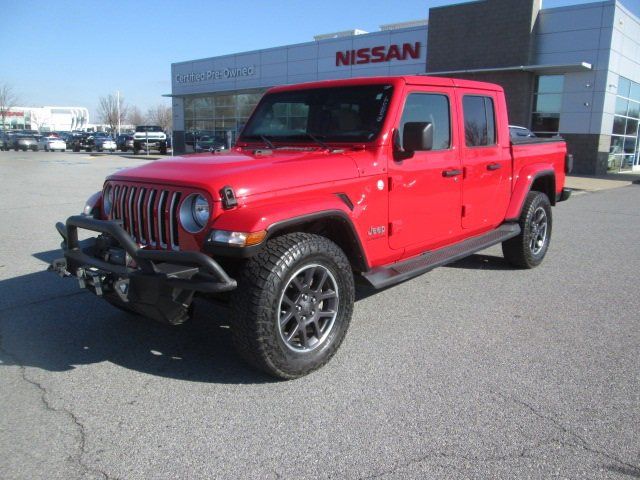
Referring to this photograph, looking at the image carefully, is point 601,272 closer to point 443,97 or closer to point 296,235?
point 443,97

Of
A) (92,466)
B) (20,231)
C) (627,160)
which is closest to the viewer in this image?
(92,466)

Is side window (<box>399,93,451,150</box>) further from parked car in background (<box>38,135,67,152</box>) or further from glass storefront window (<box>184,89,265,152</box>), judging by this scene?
parked car in background (<box>38,135,67,152</box>)

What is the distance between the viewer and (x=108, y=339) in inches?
158

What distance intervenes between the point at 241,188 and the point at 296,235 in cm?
47

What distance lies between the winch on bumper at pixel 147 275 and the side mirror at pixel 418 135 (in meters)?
1.75

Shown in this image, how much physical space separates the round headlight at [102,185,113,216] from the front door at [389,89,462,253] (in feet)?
6.88

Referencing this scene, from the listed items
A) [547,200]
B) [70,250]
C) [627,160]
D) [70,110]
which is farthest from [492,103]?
[70,110]

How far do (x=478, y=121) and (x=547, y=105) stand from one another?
19803 mm

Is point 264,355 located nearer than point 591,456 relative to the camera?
No

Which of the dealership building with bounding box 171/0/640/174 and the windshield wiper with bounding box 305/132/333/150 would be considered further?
the dealership building with bounding box 171/0/640/174

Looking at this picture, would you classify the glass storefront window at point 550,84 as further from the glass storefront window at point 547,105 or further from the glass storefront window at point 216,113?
the glass storefront window at point 216,113

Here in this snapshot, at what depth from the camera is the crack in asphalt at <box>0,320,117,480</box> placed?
2.47m

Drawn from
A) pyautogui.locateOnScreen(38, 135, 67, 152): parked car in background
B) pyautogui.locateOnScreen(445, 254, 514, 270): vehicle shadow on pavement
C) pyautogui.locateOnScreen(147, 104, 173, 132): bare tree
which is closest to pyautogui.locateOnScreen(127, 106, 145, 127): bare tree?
pyautogui.locateOnScreen(147, 104, 173, 132): bare tree

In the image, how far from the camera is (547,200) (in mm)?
6281
